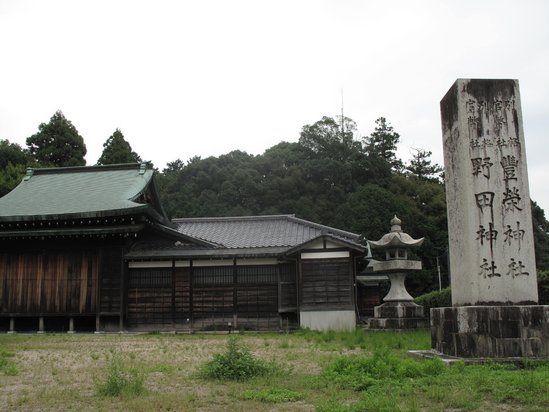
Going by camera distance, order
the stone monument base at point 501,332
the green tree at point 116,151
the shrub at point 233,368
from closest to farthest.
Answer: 1. the shrub at point 233,368
2. the stone monument base at point 501,332
3. the green tree at point 116,151

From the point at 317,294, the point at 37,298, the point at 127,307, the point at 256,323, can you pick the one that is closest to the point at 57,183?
the point at 37,298

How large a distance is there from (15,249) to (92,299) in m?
3.87

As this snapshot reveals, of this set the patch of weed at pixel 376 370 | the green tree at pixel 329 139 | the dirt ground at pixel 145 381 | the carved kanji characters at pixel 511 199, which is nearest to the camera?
the dirt ground at pixel 145 381

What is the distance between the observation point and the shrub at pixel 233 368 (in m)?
6.83

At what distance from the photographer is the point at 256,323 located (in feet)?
65.5

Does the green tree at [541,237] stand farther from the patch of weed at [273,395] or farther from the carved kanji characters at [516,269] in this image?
the patch of weed at [273,395]

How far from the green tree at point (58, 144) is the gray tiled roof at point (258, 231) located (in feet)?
71.2

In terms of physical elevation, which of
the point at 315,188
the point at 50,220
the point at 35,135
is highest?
the point at 35,135

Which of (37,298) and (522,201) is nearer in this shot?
(522,201)

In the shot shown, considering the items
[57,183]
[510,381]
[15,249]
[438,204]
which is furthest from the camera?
[438,204]

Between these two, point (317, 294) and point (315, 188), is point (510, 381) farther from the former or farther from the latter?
point (315, 188)

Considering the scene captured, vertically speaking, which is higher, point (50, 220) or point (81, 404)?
point (50, 220)

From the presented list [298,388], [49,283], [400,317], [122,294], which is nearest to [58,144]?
[49,283]

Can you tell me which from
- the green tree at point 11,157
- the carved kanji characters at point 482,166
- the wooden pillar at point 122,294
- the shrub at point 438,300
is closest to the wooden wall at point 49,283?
the wooden pillar at point 122,294
